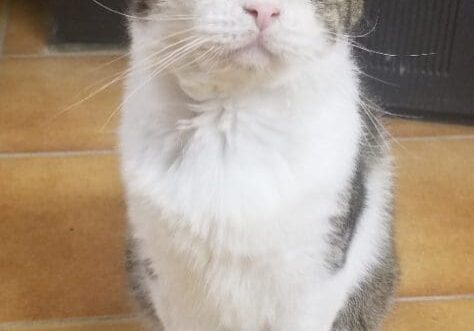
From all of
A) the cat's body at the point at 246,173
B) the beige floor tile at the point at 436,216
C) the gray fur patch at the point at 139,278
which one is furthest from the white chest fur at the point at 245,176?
the beige floor tile at the point at 436,216

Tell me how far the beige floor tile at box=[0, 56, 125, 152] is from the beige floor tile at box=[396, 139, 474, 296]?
61 cm

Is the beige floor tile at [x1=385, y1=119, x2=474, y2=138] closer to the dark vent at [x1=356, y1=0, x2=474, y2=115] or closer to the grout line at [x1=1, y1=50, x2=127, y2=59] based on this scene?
the dark vent at [x1=356, y1=0, x2=474, y2=115]

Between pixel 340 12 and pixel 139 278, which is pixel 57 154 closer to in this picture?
pixel 139 278

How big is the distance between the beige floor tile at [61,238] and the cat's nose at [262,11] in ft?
2.20

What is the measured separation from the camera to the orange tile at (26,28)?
1.98m

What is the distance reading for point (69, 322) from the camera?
51.6 inches

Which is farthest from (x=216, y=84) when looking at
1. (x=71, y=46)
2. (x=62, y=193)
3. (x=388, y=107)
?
(x=71, y=46)

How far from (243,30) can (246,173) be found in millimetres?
198

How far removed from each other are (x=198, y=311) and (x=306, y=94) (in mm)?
311

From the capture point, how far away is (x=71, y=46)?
1980mm

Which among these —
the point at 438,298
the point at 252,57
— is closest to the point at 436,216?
the point at 438,298

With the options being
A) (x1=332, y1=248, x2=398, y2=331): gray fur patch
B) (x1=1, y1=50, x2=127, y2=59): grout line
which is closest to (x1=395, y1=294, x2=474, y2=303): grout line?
(x1=332, y1=248, x2=398, y2=331): gray fur patch

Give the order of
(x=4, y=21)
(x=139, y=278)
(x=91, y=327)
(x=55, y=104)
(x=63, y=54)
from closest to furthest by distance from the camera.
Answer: (x=139, y=278), (x=91, y=327), (x=55, y=104), (x=63, y=54), (x=4, y=21)

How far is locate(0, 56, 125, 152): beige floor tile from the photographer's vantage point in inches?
66.7
